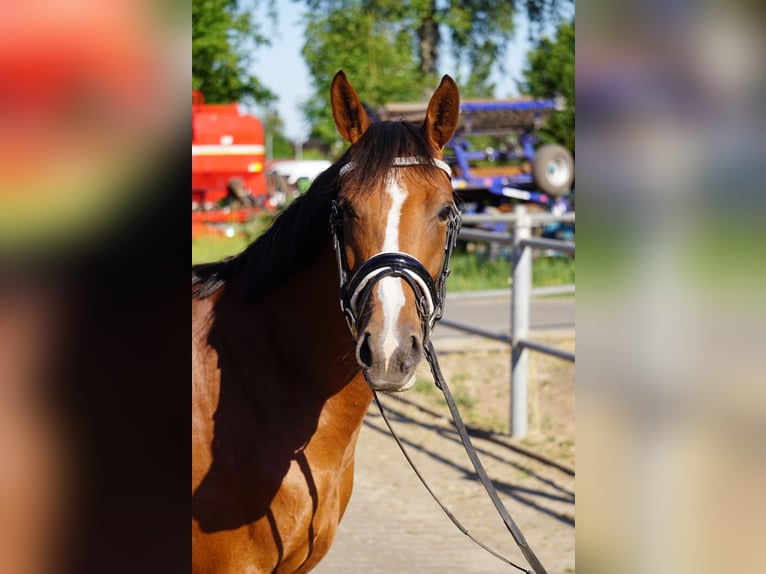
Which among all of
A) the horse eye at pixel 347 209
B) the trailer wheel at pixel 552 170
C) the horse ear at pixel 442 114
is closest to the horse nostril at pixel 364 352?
the horse eye at pixel 347 209

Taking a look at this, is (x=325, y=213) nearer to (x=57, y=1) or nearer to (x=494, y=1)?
(x=57, y=1)

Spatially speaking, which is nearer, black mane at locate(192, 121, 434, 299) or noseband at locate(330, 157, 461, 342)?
noseband at locate(330, 157, 461, 342)

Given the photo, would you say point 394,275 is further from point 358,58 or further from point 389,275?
point 358,58

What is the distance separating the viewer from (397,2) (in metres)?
13.3

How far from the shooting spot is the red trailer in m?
15.8

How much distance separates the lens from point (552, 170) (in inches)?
606

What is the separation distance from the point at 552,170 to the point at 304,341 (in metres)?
13.3

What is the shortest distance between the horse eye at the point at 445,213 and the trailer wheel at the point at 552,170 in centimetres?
1320

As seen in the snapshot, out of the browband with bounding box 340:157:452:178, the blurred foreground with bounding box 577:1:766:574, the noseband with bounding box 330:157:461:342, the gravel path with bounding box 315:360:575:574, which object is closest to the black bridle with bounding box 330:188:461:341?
the noseband with bounding box 330:157:461:342

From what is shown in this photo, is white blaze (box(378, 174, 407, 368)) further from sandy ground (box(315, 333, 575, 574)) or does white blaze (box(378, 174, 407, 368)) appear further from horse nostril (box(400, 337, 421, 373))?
sandy ground (box(315, 333, 575, 574))

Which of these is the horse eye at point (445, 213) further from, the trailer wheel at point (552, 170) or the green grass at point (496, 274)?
the trailer wheel at point (552, 170)

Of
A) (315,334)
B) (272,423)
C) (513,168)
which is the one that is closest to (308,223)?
(315,334)

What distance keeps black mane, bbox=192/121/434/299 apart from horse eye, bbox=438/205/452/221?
0.39 ft

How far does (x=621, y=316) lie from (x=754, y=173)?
0.56 ft
